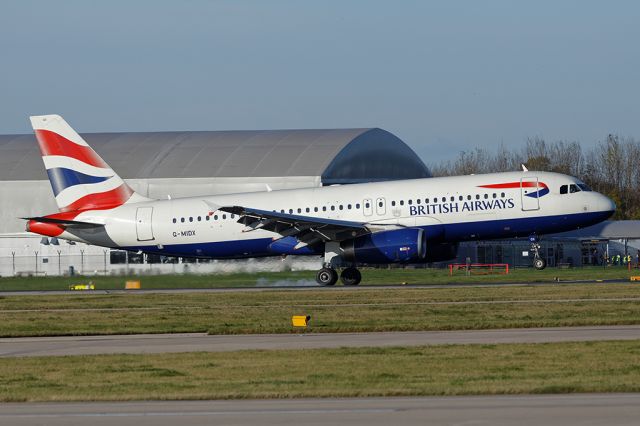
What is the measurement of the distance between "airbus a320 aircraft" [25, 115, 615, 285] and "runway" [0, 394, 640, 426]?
3004cm

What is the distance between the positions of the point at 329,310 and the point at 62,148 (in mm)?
22780

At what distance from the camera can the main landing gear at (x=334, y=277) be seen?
48906 mm

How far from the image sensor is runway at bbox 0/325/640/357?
2408cm

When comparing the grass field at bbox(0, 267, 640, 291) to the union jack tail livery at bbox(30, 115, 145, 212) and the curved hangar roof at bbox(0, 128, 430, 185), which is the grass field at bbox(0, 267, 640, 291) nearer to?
the union jack tail livery at bbox(30, 115, 145, 212)

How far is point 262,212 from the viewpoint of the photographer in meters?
47.0

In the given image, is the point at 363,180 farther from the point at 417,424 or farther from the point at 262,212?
the point at 417,424

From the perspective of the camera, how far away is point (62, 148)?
172 ft

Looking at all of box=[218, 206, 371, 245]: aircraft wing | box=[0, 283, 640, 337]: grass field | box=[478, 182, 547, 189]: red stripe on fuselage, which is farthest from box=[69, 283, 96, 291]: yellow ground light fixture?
box=[478, 182, 547, 189]: red stripe on fuselage

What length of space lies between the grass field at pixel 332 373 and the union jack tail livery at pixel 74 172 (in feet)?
97.8

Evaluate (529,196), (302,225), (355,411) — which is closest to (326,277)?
(302,225)

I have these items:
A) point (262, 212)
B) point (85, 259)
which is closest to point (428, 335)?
point (262, 212)

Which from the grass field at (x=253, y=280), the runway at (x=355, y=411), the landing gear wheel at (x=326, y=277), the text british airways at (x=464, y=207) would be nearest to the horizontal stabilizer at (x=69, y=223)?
the grass field at (x=253, y=280)

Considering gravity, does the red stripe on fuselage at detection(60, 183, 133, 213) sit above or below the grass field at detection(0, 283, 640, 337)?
above

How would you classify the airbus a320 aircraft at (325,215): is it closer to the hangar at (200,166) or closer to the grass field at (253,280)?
the grass field at (253,280)
